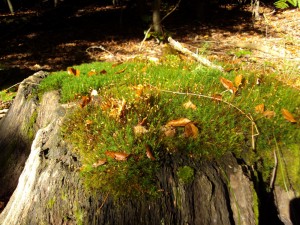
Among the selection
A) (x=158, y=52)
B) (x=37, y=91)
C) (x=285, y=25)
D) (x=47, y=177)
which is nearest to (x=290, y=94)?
(x=47, y=177)

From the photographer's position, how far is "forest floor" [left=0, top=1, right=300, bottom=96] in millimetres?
9855

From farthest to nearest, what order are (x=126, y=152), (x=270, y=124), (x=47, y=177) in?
(x=270, y=124) < (x=47, y=177) < (x=126, y=152)

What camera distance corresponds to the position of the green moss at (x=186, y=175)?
199cm

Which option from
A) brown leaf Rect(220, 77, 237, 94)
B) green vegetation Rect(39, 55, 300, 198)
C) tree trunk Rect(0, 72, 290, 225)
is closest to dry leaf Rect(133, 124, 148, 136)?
green vegetation Rect(39, 55, 300, 198)

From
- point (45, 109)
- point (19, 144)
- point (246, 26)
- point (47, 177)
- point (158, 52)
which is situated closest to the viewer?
point (47, 177)

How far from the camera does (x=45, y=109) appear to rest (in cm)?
322

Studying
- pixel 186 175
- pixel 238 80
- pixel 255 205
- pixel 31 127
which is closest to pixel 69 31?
pixel 31 127

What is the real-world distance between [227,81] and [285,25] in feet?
39.8

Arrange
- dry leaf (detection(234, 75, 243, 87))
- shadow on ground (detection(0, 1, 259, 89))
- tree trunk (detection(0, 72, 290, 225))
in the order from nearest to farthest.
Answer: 1. tree trunk (detection(0, 72, 290, 225))
2. dry leaf (detection(234, 75, 243, 87))
3. shadow on ground (detection(0, 1, 259, 89))

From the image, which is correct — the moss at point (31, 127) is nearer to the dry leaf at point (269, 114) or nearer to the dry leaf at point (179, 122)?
the dry leaf at point (179, 122)

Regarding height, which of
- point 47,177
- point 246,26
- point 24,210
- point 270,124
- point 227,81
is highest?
point 227,81

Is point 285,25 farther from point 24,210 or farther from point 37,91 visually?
point 24,210

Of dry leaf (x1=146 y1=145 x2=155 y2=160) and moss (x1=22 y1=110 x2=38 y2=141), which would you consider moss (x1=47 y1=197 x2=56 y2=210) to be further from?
moss (x1=22 y1=110 x2=38 y2=141)

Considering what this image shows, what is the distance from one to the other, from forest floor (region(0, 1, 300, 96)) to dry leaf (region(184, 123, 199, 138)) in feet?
19.3
